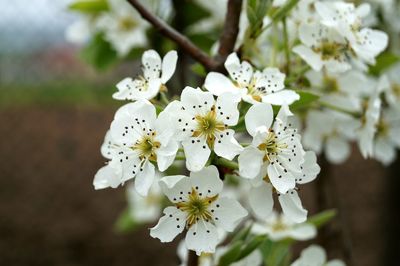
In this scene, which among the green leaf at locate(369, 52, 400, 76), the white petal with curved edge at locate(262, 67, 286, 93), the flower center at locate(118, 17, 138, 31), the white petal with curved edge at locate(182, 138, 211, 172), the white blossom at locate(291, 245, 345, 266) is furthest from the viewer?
the flower center at locate(118, 17, 138, 31)

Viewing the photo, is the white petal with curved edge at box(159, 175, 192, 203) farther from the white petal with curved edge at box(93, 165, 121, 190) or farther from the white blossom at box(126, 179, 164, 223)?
the white blossom at box(126, 179, 164, 223)

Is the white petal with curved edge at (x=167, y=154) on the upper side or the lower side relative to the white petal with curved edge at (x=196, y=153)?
lower

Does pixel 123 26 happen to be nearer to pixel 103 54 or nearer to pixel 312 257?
pixel 103 54

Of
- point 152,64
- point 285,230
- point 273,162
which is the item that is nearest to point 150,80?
point 152,64

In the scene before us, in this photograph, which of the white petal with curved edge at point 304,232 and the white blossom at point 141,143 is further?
the white petal with curved edge at point 304,232

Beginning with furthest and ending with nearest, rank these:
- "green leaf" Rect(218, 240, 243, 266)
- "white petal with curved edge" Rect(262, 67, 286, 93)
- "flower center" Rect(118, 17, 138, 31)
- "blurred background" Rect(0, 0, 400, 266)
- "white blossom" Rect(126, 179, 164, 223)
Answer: "blurred background" Rect(0, 0, 400, 266) < "white blossom" Rect(126, 179, 164, 223) < "flower center" Rect(118, 17, 138, 31) < "green leaf" Rect(218, 240, 243, 266) < "white petal with curved edge" Rect(262, 67, 286, 93)

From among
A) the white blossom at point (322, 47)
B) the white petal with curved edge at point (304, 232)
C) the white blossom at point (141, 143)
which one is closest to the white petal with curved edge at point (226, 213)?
the white blossom at point (141, 143)

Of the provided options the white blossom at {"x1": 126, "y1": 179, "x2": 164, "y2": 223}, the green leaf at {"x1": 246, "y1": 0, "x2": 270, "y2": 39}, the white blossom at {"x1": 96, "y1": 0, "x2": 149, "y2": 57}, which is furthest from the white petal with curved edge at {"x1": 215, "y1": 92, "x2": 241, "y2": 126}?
the white blossom at {"x1": 126, "y1": 179, "x2": 164, "y2": 223}

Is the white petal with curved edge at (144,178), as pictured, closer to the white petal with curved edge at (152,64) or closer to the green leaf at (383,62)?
the white petal with curved edge at (152,64)
